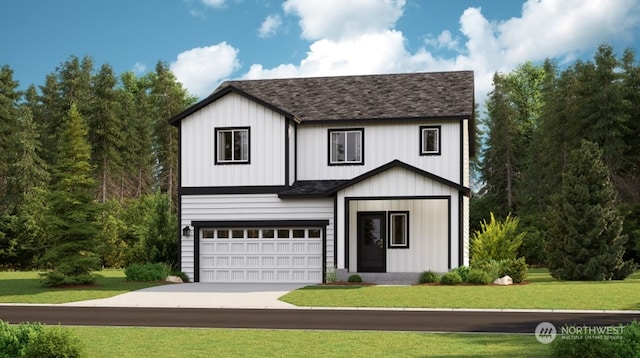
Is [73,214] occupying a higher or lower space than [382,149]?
lower

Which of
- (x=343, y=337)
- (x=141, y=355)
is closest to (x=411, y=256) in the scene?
(x=343, y=337)

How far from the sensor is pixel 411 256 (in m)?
31.0

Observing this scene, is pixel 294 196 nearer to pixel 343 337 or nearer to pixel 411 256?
pixel 411 256

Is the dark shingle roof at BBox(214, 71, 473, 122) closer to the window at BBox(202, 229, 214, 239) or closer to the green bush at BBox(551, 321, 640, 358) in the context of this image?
the window at BBox(202, 229, 214, 239)

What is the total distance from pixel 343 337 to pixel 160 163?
66.1 meters

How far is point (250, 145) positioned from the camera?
3141cm

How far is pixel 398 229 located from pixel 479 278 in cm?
487

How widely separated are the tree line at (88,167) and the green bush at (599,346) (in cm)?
2222

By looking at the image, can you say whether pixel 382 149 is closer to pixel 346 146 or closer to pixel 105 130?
pixel 346 146

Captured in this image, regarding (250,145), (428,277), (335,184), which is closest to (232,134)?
(250,145)

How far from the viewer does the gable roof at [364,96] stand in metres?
31.5

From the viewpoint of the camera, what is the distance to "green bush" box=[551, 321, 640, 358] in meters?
9.96

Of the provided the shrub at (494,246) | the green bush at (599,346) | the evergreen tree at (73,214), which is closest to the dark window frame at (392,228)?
the shrub at (494,246)

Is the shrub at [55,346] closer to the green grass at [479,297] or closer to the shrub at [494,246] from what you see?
the green grass at [479,297]
